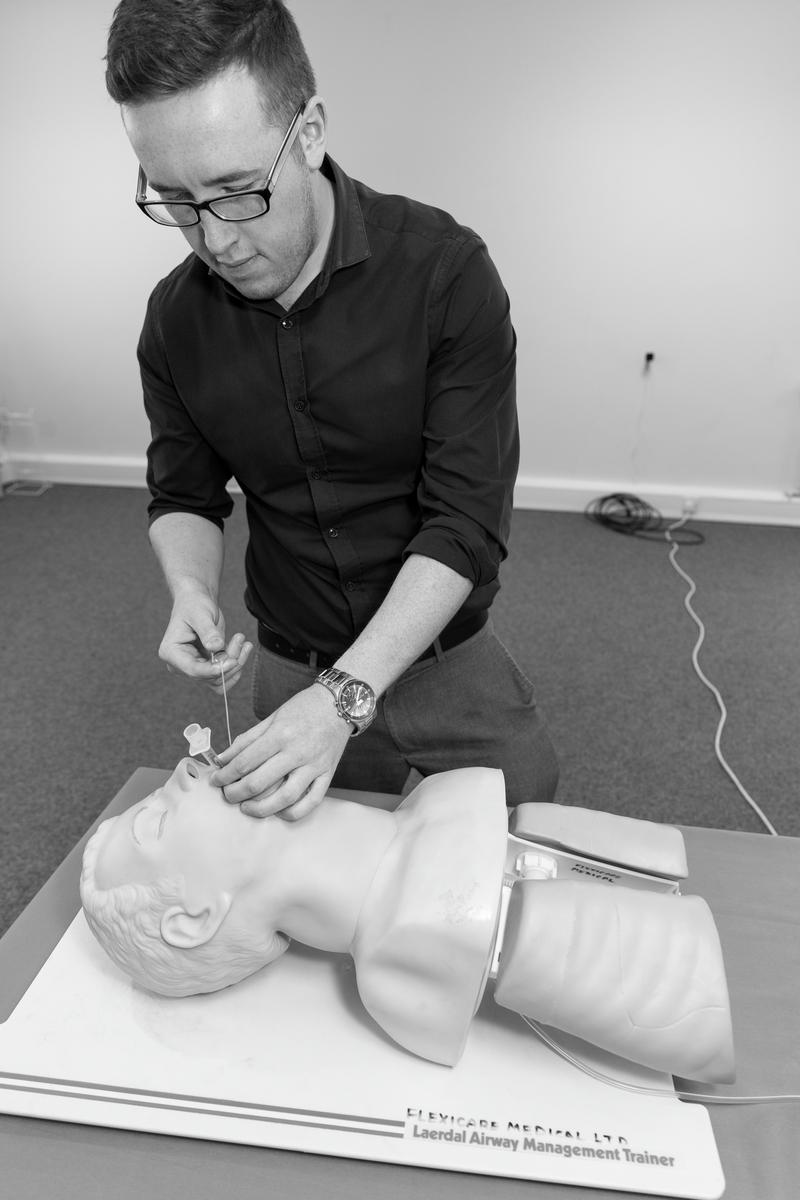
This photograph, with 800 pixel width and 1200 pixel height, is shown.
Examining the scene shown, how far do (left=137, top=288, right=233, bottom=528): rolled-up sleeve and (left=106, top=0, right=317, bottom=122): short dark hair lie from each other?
1.41 feet

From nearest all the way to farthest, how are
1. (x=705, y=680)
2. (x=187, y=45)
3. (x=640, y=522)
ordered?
(x=187, y=45)
(x=705, y=680)
(x=640, y=522)

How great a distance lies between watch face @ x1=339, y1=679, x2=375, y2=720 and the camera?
39.7 inches

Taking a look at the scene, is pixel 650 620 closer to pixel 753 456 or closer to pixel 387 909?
pixel 753 456

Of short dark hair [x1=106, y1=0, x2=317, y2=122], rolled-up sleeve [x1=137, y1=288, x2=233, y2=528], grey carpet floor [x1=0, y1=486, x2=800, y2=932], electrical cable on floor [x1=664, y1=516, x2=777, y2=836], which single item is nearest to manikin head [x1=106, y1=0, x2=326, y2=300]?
short dark hair [x1=106, y1=0, x2=317, y2=122]

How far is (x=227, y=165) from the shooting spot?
91 centimetres

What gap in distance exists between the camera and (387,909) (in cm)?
97

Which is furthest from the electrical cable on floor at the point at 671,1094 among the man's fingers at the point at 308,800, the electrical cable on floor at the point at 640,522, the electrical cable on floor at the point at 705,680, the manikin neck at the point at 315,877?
the electrical cable on floor at the point at 640,522

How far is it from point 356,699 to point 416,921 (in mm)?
262

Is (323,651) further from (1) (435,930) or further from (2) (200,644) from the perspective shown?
(1) (435,930)

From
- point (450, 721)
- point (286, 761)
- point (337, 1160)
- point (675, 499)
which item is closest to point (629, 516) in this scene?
point (675, 499)

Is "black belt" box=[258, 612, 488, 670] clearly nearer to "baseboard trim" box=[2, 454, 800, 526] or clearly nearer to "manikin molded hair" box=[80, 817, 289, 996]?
"manikin molded hair" box=[80, 817, 289, 996]

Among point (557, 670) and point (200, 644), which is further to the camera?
point (557, 670)

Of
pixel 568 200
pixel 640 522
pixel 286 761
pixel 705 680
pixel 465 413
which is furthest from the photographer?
pixel 640 522

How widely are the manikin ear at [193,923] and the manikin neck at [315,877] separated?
0.12 ft
